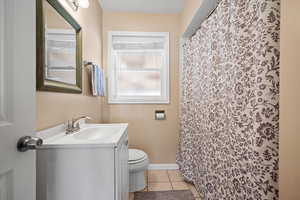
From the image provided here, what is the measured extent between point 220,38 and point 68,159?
51.6 inches

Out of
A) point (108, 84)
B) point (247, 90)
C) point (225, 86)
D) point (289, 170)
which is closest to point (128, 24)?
point (108, 84)

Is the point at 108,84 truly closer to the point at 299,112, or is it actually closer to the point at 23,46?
the point at 23,46

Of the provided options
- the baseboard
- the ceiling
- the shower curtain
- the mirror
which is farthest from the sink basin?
the ceiling

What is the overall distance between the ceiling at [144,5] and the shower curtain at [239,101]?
0.94m

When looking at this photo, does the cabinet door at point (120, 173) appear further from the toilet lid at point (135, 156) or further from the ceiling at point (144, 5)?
the ceiling at point (144, 5)

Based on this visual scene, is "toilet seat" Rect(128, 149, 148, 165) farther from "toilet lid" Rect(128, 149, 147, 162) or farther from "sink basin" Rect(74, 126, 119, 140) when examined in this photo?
"sink basin" Rect(74, 126, 119, 140)

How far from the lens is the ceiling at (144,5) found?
238 cm

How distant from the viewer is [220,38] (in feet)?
4.33

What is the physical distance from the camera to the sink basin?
56.4 inches

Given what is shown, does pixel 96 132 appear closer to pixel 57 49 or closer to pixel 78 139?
pixel 78 139

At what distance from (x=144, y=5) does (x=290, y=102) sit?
2291 mm

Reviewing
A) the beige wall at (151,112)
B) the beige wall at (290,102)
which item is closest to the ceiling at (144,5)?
the beige wall at (151,112)

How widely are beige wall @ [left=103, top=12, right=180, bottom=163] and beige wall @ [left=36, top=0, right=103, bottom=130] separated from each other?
0.79 ft

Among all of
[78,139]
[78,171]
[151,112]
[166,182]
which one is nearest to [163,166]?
[166,182]
